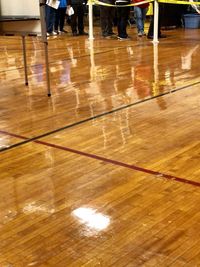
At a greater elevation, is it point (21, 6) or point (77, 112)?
point (21, 6)

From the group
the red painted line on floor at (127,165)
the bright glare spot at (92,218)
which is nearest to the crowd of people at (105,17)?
the red painted line on floor at (127,165)

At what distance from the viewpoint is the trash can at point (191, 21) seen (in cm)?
1109

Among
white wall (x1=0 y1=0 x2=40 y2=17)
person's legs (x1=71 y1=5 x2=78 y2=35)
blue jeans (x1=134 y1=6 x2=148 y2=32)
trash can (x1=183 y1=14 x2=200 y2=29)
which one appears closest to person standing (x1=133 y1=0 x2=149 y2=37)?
blue jeans (x1=134 y1=6 x2=148 y2=32)

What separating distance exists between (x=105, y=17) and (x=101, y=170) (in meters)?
6.99

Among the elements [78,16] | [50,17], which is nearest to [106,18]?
[78,16]

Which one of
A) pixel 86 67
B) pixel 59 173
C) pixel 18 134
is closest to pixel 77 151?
pixel 59 173

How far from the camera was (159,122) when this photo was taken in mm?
3682

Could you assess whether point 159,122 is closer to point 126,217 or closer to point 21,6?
point 126,217

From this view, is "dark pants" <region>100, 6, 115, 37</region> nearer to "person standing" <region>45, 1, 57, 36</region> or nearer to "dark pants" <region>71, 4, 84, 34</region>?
"dark pants" <region>71, 4, 84, 34</region>

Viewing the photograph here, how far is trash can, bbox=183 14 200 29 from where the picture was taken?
11.1 metres

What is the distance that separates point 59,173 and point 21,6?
8.22 ft

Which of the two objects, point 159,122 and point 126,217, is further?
point 159,122

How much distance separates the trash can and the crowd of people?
1.95 meters

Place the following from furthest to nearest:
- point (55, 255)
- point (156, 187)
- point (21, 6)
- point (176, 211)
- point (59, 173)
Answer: point (21, 6) < point (59, 173) < point (156, 187) < point (176, 211) < point (55, 255)
